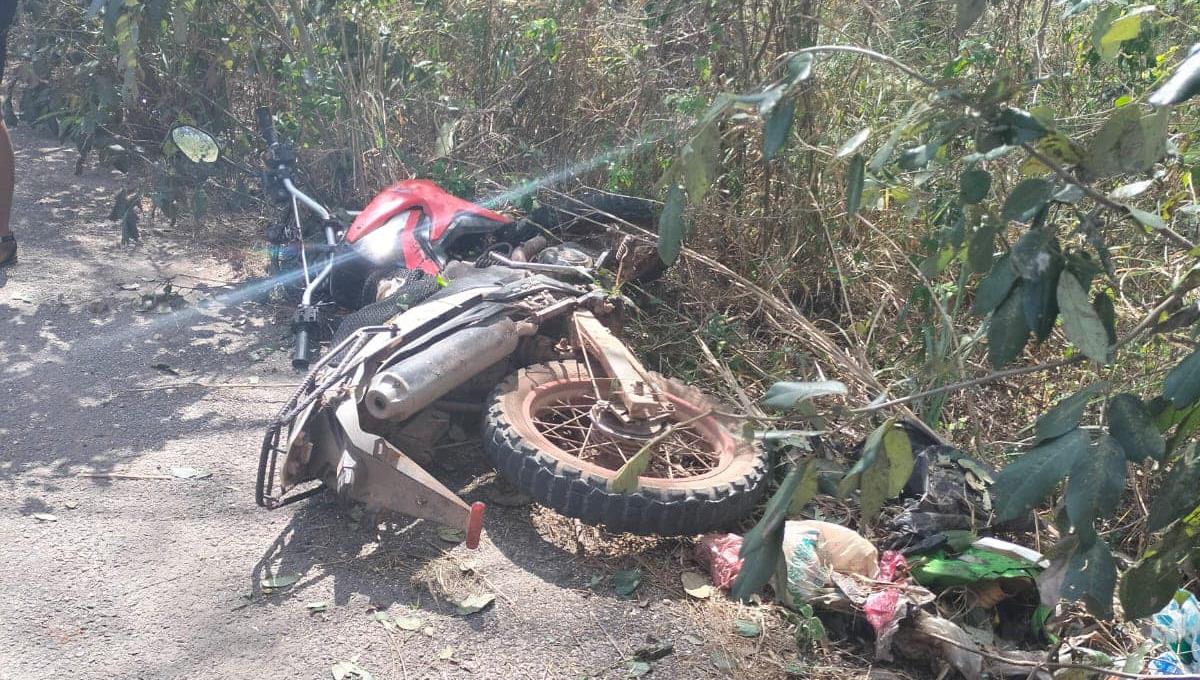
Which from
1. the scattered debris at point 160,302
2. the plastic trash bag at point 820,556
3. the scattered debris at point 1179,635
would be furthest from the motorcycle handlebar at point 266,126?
the scattered debris at point 1179,635

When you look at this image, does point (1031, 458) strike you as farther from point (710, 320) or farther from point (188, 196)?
point (188, 196)

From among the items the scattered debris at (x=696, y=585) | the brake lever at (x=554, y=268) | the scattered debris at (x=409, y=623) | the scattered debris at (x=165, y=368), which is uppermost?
the brake lever at (x=554, y=268)

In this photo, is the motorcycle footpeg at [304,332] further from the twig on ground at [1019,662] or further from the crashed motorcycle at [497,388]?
the twig on ground at [1019,662]

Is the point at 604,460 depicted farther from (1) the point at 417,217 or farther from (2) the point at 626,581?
(1) the point at 417,217

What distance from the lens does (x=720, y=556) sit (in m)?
3.50

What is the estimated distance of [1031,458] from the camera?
63.6 inches

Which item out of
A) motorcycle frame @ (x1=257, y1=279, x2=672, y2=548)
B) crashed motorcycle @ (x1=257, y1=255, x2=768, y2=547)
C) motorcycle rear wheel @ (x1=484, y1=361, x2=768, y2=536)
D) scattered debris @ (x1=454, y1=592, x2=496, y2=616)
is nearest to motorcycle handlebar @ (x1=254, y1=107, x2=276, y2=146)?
crashed motorcycle @ (x1=257, y1=255, x2=768, y2=547)

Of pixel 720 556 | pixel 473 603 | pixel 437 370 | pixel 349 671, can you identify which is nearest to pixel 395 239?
pixel 437 370

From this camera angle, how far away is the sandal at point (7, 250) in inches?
225

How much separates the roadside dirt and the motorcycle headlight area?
0.70 meters

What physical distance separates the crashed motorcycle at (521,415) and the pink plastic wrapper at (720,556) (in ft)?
0.18

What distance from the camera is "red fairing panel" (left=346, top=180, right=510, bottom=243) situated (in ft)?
16.7

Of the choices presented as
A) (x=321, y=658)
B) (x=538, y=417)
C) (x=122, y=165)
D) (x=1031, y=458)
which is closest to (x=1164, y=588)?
(x=1031, y=458)

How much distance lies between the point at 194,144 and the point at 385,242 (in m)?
1.38
